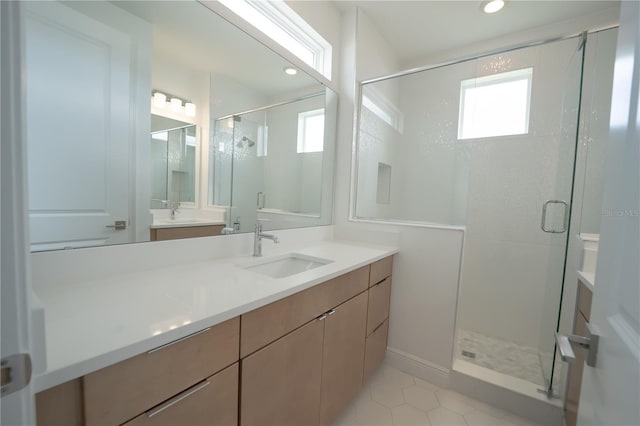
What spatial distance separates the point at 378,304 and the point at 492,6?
2.37 meters

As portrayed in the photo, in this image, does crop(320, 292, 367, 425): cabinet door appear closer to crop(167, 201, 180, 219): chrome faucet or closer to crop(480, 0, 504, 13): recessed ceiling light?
crop(167, 201, 180, 219): chrome faucet

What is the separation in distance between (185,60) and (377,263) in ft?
5.01

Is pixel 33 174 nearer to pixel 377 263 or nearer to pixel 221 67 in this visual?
pixel 221 67

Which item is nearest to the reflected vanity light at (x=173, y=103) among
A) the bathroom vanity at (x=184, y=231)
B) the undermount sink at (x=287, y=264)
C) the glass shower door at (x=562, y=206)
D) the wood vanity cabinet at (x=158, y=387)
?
the bathroom vanity at (x=184, y=231)

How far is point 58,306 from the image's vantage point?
0.71 meters

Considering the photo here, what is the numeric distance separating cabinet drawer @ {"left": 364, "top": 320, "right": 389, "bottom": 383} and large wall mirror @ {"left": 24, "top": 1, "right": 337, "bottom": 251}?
100 centimetres

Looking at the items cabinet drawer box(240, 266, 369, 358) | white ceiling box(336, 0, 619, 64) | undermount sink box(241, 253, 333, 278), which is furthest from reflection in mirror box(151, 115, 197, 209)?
white ceiling box(336, 0, 619, 64)

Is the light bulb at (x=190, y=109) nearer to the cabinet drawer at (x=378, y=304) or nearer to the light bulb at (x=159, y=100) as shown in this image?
the light bulb at (x=159, y=100)

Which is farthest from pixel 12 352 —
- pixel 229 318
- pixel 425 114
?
pixel 425 114

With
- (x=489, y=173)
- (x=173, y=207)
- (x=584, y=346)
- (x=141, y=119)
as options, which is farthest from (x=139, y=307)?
(x=489, y=173)

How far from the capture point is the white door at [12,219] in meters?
0.31

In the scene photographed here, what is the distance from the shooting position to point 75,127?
916mm

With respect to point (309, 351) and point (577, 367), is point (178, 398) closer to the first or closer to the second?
point (309, 351)

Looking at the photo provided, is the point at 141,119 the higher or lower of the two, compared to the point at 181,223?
higher
